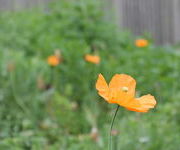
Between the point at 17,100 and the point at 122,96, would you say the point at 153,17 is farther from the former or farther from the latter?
the point at 122,96

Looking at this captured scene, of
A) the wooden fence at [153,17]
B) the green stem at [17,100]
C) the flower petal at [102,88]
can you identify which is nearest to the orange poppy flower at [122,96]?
the flower petal at [102,88]

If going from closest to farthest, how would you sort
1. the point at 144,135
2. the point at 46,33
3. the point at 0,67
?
the point at 144,135 → the point at 0,67 → the point at 46,33

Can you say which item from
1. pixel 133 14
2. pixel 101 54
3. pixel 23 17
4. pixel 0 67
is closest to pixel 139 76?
pixel 101 54

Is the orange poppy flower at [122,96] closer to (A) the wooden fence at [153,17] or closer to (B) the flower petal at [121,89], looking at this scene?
(B) the flower petal at [121,89]

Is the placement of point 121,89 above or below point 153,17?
above

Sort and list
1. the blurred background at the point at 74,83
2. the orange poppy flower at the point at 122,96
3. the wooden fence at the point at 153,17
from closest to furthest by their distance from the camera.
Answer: the orange poppy flower at the point at 122,96 < the blurred background at the point at 74,83 < the wooden fence at the point at 153,17

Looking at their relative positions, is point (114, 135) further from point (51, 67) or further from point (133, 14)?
point (133, 14)

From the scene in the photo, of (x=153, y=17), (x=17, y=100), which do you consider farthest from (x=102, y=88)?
(x=153, y=17)
